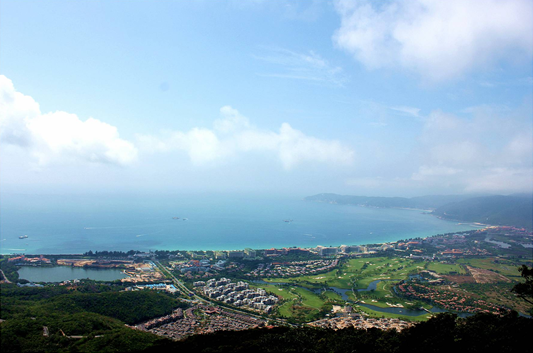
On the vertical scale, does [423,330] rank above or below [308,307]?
above

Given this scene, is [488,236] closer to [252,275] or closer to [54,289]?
[252,275]

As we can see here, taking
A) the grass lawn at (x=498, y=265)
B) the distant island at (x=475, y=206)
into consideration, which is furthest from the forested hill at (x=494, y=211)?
the grass lawn at (x=498, y=265)

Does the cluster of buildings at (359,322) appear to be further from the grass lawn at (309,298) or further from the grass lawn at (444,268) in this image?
the grass lawn at (444,268)

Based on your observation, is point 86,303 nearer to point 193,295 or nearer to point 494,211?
point 193,295

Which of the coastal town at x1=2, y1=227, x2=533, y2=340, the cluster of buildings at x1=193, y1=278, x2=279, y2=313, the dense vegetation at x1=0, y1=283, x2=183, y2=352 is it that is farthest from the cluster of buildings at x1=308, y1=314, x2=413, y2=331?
the dense vegetation at x1=0, y1=283, x2=183, y2=352

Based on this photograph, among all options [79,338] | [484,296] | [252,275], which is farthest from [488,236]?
[79,338]

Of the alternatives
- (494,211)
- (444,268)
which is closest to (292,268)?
(444,268)

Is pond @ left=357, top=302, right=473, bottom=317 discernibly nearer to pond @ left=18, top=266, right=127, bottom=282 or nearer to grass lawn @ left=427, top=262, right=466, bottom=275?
grass lawn @ left=427, top=262, right=466, bottom=275

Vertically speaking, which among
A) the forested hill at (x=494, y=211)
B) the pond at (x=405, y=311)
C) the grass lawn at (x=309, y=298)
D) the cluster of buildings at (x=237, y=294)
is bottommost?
the pond at (x=405, y=311)
